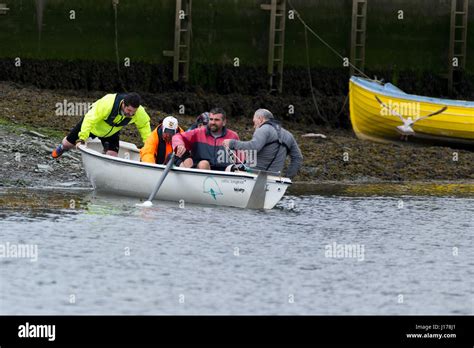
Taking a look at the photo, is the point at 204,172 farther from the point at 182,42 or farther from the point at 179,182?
the point at 182,42

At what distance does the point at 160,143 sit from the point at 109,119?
0.88 meters

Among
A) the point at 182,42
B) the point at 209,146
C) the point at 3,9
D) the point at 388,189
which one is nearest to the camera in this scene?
the point at 209,146

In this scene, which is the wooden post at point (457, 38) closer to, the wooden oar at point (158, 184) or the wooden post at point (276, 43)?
the wooden post at point (276, 43)

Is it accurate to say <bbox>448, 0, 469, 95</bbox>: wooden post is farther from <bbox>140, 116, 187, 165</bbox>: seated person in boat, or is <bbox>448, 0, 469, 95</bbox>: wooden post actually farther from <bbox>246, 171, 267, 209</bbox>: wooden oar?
<bbox>246, 171, 267, 209</bbox>: wooden oar

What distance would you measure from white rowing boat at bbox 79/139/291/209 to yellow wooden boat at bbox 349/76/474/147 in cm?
903

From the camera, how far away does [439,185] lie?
2417cm

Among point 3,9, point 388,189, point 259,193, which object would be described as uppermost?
point 3,9

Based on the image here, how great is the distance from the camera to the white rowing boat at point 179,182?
19.3 meters

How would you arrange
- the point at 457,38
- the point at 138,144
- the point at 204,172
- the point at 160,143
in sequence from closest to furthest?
1. the point at 204,172
2. the point at 160,143
3. the point at 138,144
4. the point at 457,38

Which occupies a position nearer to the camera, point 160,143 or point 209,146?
point 209,146

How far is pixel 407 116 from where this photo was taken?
2816 centimetres

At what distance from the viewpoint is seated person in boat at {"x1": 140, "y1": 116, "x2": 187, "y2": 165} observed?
20.1 meters

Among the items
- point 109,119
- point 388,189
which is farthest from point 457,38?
point 109,119
